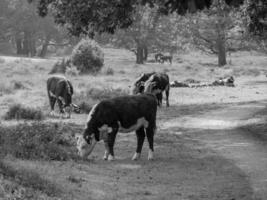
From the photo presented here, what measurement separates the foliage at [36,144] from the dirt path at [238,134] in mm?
4512

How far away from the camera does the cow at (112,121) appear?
1544 cm

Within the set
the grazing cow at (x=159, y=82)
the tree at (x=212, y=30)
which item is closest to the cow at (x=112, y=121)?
the grazing cow at (x=159, y=82)

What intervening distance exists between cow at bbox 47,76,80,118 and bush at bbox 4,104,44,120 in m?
1.51

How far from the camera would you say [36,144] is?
15148mm

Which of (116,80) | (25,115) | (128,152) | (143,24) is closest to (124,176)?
(128,152)

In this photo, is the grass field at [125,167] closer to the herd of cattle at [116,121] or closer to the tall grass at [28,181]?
the tall grass at [28,181]

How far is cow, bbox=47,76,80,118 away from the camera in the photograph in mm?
26141

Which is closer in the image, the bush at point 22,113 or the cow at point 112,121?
the cow at point 112,121

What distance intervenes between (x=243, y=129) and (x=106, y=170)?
928 cm

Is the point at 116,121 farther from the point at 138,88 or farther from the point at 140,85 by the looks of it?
the point at 140,85

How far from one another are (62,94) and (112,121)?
11372mm

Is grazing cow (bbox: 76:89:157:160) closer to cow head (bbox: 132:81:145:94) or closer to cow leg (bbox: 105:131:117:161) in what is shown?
cow leg (bbox: 105:131:117:161)

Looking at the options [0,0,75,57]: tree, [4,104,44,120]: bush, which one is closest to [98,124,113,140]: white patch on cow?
[4,104,44,120]: bush

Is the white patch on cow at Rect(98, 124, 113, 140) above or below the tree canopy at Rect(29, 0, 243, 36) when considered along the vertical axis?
below
